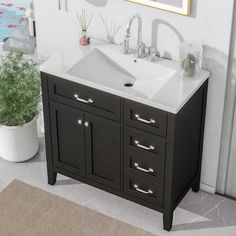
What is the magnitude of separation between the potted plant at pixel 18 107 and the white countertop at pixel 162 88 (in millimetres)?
344

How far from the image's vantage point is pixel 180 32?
4.25 m

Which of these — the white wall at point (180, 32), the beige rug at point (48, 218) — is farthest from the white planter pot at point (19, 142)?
the white wall at point (180, 32)

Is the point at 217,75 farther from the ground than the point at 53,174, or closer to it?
farther from the ground

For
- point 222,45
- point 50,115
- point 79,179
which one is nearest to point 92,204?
point 79,179

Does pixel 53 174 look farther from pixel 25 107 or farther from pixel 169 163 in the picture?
pixel 169 163

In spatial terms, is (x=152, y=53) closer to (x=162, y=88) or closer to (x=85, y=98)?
(x=162, y=88)

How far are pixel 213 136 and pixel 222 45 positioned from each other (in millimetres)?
677

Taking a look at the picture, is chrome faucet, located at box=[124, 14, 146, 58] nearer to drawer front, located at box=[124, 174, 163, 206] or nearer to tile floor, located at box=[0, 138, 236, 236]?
drawer front, located at box=[124, 174, 163, 206]

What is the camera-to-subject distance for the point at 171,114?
3959mm

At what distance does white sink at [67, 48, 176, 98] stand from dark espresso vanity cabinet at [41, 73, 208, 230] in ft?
0.54

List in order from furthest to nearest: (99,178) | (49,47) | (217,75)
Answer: (49,47) → (99,178) → (217,75)

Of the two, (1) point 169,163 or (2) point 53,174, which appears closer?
(1) point 169,163

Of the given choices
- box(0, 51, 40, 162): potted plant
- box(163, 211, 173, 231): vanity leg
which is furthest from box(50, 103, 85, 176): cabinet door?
Result: box(163, 211, 173, 231): vanity leg

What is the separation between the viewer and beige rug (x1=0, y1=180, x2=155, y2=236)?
14.7 feet
